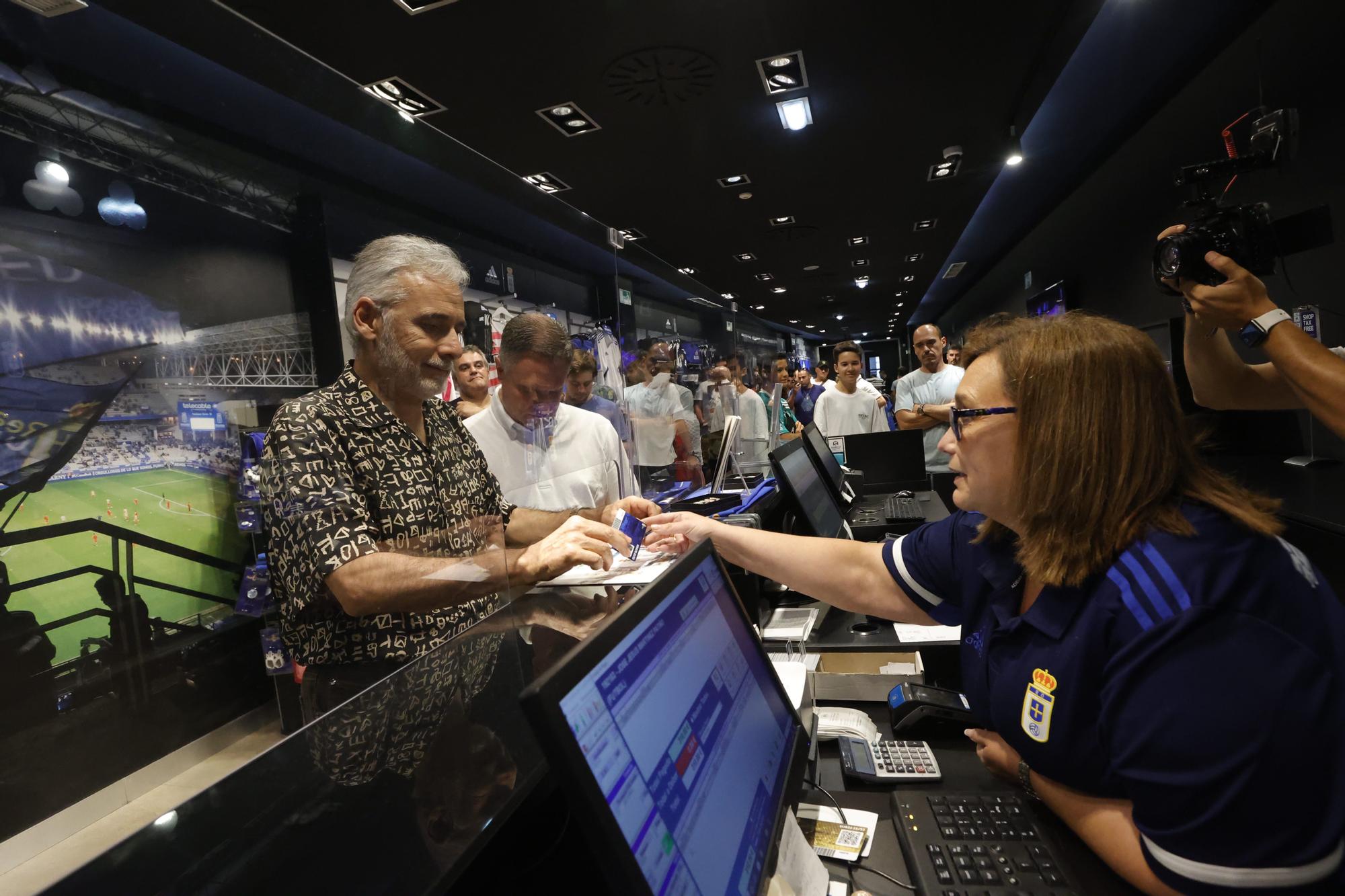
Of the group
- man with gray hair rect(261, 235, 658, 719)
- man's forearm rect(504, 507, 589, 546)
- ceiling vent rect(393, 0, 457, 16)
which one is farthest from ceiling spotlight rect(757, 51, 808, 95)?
man's forearm rect(504, 507, 589, 546)

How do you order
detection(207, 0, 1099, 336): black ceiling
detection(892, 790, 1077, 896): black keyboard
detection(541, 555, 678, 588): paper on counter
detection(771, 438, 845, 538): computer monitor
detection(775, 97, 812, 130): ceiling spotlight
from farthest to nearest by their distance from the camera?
detection(775, 97, 812, 130): ceiling spotlight → detection(207, 0, 1099, 336): black ceiling → detection(771, 438, 845, 538): computer monitor → detection(541, 555, 678, 588): paper on counter → detection(892, 790, 1077, 896): black keyboard

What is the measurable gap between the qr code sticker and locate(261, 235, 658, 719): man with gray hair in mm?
587

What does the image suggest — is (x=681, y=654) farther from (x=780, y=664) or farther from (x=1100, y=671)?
(x=780, y=664)

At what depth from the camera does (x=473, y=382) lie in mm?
2643

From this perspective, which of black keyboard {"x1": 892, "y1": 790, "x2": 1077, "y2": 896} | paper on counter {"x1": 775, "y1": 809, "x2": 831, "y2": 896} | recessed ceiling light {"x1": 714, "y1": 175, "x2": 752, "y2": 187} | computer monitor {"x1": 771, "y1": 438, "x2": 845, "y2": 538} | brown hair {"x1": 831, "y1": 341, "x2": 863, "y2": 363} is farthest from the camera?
recessed ceiling light {"x1": 714, "y1": 175, "x2": 752, "y2": 187}

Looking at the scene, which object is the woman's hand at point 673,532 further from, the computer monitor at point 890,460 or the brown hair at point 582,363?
the computer monitor at point 890,460

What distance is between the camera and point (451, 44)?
3.37 metres

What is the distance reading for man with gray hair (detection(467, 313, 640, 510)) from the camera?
7.57ft

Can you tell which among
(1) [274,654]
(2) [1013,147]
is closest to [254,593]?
(1) [274,654]

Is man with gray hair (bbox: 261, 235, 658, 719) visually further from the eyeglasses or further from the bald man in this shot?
the bald man

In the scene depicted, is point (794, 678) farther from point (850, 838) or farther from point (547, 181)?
point (547, 181)

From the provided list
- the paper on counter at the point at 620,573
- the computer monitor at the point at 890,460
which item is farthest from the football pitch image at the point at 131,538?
the computer monitor at the point at 890,460

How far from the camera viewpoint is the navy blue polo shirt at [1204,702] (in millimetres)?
730

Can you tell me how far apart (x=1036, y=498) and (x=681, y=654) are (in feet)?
2.15
